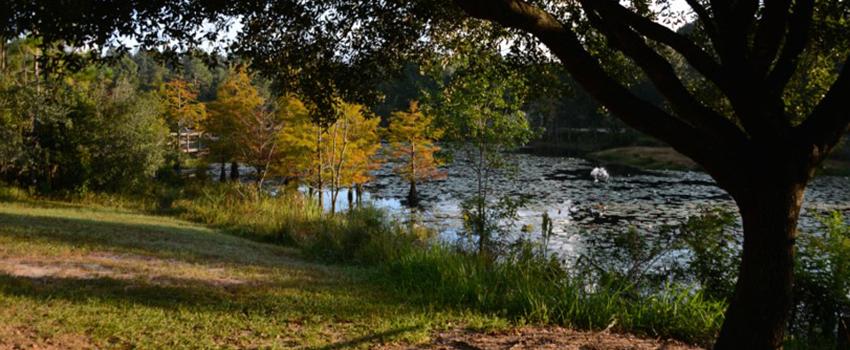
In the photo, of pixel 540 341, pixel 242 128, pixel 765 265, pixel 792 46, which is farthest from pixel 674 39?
pixel 242 128

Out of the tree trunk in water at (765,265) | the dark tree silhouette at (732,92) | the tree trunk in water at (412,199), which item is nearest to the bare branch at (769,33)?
the dark tree silhouette at (732,92)

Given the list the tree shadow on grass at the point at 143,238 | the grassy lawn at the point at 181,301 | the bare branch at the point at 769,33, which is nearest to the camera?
the bare branch at the point at 769,33

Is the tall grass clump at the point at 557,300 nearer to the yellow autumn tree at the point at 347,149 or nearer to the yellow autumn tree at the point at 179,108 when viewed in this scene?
the yellow autumn tree at the point at 347,149

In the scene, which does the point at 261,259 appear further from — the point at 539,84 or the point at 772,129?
the point at 772,129

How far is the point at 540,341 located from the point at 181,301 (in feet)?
12.5

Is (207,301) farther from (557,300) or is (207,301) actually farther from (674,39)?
(674,39)

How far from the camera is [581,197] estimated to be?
98.9ft

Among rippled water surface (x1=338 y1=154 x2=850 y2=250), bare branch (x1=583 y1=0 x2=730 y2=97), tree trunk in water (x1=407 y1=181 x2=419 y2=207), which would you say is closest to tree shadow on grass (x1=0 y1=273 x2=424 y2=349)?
bare branch (x1=583 y1=0 x2=730 y2=97)

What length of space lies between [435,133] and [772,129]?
64.0ft

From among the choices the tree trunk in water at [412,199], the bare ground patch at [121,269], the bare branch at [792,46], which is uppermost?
the bare branch at [792,46]

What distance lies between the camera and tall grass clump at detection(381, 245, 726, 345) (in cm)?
638

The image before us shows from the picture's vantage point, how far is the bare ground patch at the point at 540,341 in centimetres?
530

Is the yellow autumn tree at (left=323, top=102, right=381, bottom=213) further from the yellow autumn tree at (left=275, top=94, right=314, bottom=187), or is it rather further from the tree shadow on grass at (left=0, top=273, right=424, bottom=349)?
the tree shadow on grass at (left=0, top=273, right=424, bottom=349)

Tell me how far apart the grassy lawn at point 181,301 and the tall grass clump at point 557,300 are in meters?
0.49
